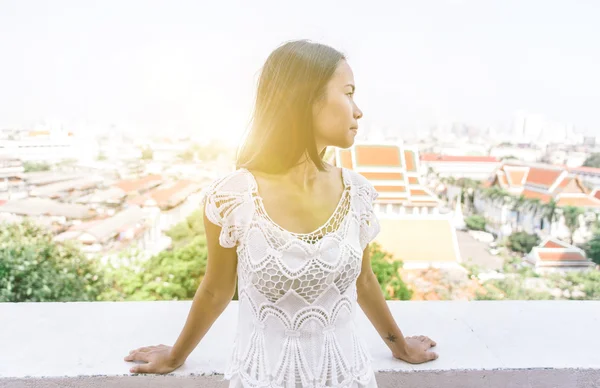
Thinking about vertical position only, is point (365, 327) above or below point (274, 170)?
below

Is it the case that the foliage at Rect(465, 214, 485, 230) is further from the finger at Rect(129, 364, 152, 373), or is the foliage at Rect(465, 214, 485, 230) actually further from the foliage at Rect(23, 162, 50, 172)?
the finger at Rect(129, 364, 152, 373)

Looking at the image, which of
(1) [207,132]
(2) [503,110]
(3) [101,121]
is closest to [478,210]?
(2) [503,110]

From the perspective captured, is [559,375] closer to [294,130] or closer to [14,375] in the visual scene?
[294,130]

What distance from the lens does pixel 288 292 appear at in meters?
0.57

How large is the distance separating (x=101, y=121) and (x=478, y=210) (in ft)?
24.7

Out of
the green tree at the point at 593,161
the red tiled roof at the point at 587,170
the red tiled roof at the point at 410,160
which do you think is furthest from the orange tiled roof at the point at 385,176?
the red tiled roof at the point at 587,170

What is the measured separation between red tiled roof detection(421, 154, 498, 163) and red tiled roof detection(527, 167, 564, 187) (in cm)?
156

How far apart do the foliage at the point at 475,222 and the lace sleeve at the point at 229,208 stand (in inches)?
381

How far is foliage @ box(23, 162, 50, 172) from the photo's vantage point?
4.55 metres

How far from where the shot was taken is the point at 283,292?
571mm

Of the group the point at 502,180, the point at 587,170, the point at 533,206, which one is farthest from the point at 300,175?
the point at 502,180

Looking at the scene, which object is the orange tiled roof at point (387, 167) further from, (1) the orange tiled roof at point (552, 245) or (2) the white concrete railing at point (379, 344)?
(2) the white concrete railing at point (379, 344)

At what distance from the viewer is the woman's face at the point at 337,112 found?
593mm

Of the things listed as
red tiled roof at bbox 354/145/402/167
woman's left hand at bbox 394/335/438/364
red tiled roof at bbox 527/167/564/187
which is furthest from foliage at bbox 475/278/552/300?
woman's left hand at bbox 394/335/438/364
